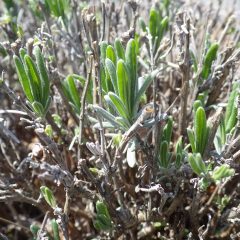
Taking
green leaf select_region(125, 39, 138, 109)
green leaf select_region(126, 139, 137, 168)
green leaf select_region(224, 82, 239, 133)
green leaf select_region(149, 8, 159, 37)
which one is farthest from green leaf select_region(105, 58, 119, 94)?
green leaf select_region(149, 8, 159, 37)

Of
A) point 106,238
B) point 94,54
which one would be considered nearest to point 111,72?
point 94,54

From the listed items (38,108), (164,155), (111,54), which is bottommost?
(164,155)

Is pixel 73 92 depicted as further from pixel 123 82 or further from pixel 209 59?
pixel 209 59

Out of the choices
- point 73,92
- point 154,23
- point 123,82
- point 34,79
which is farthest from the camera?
point 154,23

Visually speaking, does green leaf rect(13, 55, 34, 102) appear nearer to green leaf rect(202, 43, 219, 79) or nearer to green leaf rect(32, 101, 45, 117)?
green leaf rect(32, 101, 45, 117)

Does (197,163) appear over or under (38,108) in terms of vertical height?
under

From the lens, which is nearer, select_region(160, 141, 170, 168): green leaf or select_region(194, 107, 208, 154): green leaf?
select_region(194, 107, 208, 154): green leaf

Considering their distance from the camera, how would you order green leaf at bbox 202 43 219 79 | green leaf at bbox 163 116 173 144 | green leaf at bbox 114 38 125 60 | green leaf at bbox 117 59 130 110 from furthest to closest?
green leaf at bbox 202 43 219 79 < green leaf at bbox 163 116 173 144 < green leaf at bbox 114 38 125 60 < green leaf at bbox 117 59 130 110

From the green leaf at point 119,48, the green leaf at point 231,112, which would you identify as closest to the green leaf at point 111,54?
the green leaf at point 119,48

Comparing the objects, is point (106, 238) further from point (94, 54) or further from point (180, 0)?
point (180, 0)

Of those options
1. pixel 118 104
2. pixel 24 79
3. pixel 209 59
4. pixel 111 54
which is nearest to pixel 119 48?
pixel 111 54

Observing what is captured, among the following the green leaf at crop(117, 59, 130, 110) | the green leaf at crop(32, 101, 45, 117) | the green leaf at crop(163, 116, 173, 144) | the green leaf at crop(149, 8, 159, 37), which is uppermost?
the green leaf at crop(149, 8, 159, 37)
